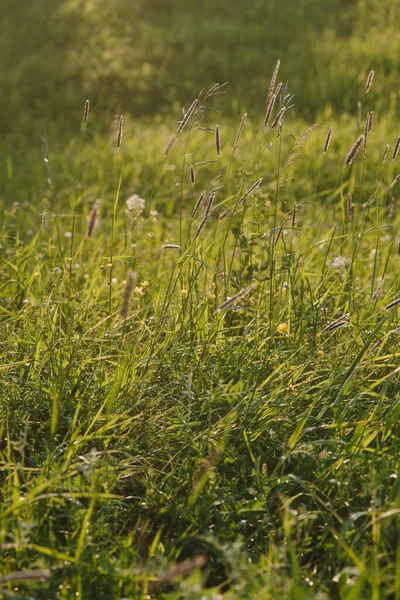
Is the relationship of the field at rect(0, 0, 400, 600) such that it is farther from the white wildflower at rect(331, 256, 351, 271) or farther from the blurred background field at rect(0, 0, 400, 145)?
the blurred background field at rect(0, 0, 400, 145)

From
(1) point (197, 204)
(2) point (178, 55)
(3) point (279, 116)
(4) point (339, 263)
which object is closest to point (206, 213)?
(1) point (197, 204)

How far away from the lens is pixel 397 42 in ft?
30.3

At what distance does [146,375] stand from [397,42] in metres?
8.35

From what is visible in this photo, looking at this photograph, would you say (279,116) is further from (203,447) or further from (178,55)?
(178,55)

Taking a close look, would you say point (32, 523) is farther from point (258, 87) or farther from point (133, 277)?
point (258, 87)

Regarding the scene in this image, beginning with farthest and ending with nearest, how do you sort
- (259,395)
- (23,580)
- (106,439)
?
(259,395)
(106,439)
(23,580)

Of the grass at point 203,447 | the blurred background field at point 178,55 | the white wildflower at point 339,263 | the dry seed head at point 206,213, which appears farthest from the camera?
the blurred background field at point 178,55

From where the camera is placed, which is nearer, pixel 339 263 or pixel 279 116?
pixel 279 116

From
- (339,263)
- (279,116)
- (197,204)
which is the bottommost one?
(339,263)

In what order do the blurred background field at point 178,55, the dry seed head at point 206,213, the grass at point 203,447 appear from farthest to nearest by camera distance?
the blurred background field at point 178,55 → the dry seed head at point 206,213 → the grass at point 203,447

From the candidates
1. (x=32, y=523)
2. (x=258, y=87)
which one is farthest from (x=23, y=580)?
(x=258, y=87)

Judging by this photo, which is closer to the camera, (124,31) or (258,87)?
(258,87)

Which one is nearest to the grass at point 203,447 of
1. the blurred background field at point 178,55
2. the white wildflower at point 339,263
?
the white wildflower at point 339,263

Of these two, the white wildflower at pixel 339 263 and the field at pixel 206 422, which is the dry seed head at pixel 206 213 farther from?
the white wildflower at pixel 339 263
